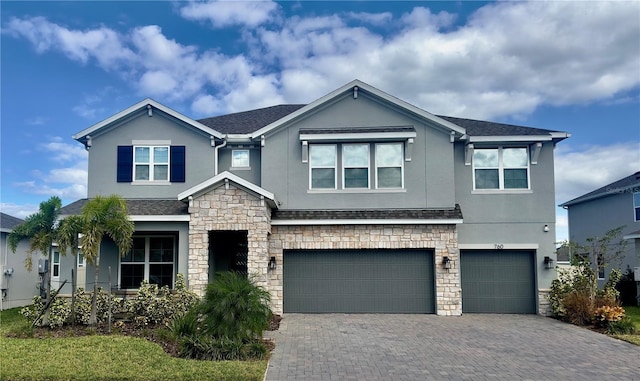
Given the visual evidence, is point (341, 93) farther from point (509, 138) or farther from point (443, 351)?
point (443, 351)

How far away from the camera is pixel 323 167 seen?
16172 millimetres

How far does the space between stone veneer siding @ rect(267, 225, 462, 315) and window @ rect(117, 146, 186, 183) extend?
163 inches

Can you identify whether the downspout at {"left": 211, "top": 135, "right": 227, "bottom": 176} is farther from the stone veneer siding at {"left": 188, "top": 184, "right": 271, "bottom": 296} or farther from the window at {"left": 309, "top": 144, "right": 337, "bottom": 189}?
the window at {"left": 309, "top": 144, "right": 337, "bottom": 189}

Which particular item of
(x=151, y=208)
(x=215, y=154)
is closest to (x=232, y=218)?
(x=151, y=208)

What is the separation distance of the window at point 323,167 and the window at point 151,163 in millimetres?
5131

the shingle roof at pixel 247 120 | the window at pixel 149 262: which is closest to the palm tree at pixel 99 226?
the window at pixel 149 262

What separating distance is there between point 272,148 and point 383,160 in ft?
12.8

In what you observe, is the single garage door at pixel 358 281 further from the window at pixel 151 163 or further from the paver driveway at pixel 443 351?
the window at pixel 151 163

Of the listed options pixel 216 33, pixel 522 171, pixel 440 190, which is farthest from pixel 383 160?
pixel 216 33

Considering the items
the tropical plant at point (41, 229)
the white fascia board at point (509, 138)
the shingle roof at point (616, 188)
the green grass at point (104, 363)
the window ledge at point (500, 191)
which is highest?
the white fascia board at point (509, 138)

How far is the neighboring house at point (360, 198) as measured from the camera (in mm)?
15445

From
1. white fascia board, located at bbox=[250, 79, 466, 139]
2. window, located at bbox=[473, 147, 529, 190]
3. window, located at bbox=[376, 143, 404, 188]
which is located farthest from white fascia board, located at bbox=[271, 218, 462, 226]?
white fascia board, located at bbox=[250, 79, 466, 139]

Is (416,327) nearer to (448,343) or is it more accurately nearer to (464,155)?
(448,343)

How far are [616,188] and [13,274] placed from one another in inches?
1091
